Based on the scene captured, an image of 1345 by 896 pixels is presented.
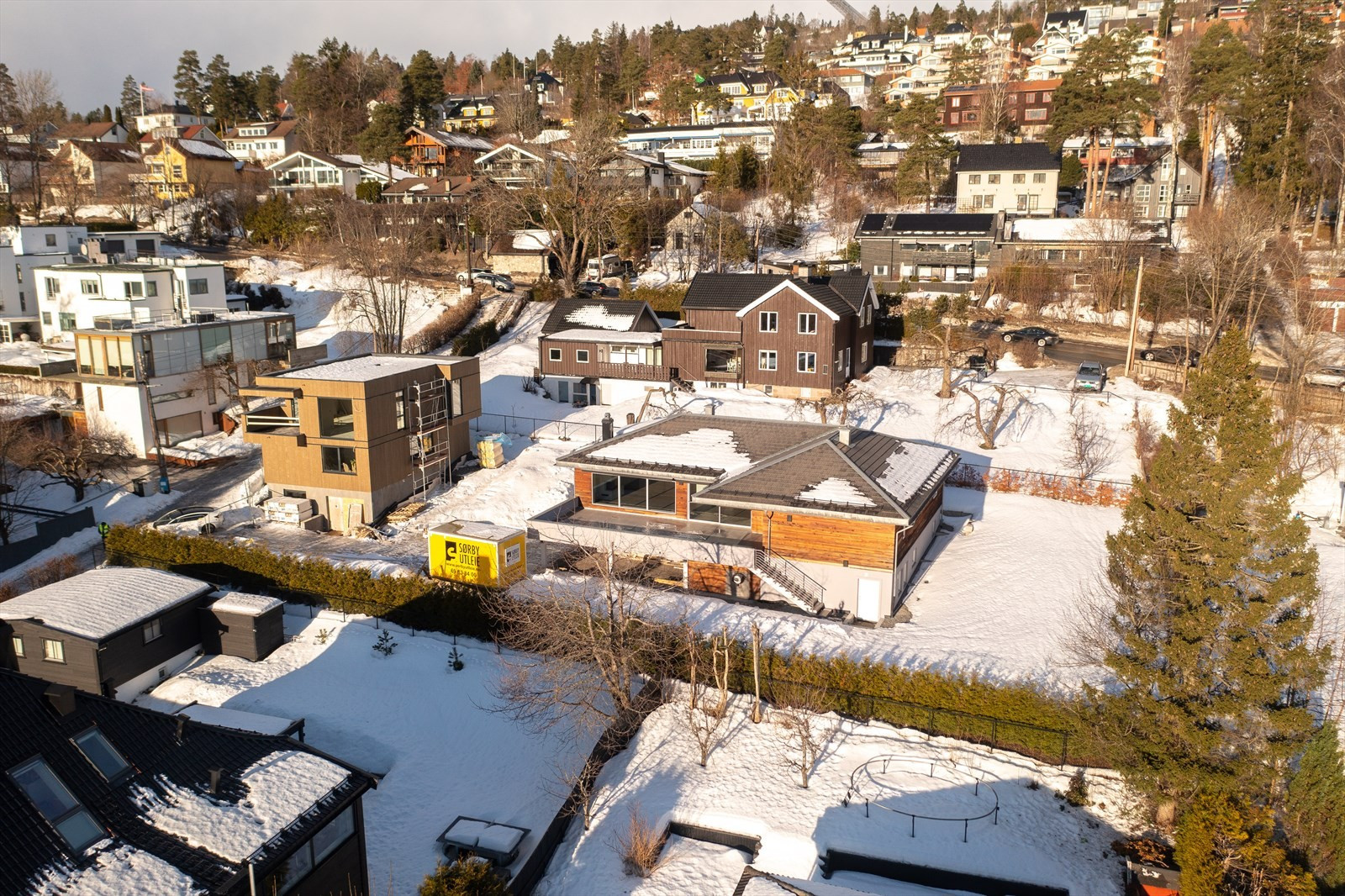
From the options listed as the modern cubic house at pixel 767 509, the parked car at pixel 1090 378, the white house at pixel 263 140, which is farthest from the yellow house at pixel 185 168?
the parked car at pixel 1090 378

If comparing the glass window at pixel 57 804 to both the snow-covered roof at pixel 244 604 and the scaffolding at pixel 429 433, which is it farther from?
the scaffolding at pixel 429 433

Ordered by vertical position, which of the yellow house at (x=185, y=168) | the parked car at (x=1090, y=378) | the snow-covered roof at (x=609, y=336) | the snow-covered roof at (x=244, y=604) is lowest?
the snow-covered roof at (x=244, y=604)

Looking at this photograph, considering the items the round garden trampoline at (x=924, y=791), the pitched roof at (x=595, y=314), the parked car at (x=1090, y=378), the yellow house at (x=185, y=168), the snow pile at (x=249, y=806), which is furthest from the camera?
the yellow house at (x=185, y=168)

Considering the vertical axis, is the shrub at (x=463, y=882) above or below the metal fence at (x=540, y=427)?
below

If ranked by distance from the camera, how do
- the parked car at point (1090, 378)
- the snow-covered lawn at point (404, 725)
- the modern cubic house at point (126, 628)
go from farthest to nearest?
the parked car at point (1090, 378)
the modern cubic house at point (126, 628)
the snow-covered lawn at point (404, 725)

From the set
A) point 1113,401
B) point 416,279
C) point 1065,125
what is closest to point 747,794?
point 1113,401

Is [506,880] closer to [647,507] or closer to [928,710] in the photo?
[928,710]
